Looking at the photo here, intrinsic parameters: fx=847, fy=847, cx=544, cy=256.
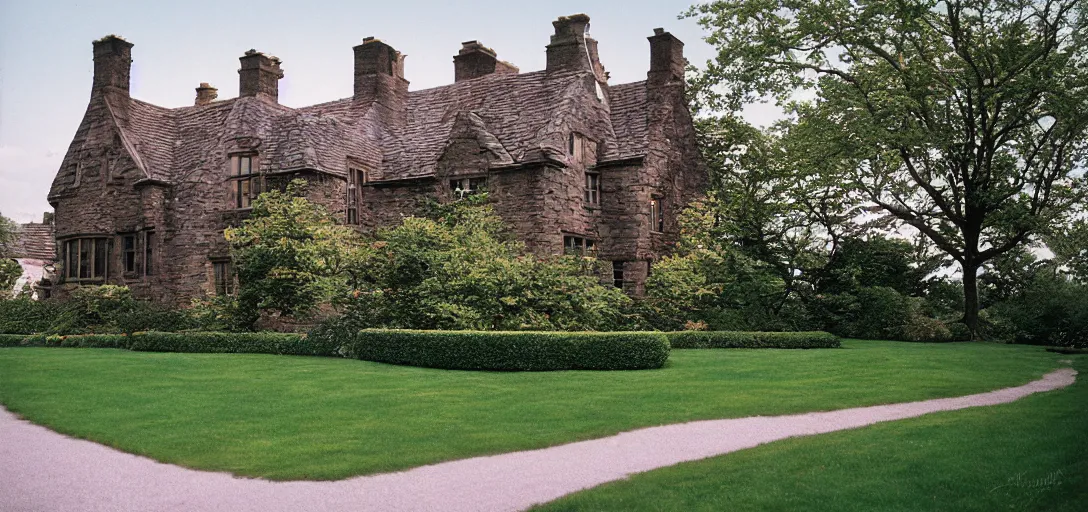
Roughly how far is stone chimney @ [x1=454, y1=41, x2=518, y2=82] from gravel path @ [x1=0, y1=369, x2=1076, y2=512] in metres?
29.7

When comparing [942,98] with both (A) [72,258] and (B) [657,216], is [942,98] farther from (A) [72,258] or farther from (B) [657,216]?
(A) [72,258]

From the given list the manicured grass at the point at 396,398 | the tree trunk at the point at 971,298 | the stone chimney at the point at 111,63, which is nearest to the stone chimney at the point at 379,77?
the stone chimney at the point at 111,63

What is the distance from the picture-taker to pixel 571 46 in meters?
35.0

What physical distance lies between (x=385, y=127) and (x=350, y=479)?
30.8 m

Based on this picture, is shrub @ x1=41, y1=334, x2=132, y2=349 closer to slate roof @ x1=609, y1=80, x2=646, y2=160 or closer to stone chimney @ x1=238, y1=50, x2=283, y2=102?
stone chimney @ x1=238, y1=50, x2=283, y2=102

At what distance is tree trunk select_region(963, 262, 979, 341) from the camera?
106 ft

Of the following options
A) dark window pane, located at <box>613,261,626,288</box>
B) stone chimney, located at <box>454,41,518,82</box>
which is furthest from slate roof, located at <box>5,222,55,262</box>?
dark window pane, located at <box>613,261,626,288</box>

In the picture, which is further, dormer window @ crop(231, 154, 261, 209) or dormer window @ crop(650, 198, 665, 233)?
dormer window @ crop(231, 154, 261, 209)

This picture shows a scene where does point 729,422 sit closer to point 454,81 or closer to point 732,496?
point 732,496

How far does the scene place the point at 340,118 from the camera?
37312 mm

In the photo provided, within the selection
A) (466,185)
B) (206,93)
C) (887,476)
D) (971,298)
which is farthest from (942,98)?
(206,93)

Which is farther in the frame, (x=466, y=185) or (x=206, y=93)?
(x=206, y=93)

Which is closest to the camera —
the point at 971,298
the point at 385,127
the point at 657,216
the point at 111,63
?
the point at 971,298

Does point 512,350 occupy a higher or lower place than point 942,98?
lower
